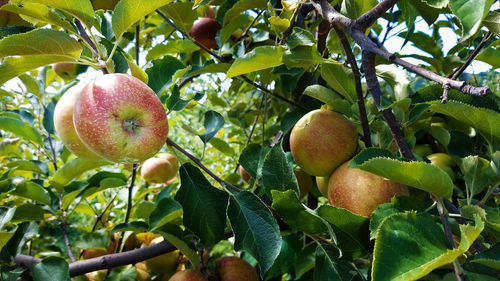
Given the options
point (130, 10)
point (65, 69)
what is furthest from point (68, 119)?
point (65, 69)

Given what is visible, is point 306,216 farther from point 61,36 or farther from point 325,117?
point 61,36

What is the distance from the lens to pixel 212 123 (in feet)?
3.91

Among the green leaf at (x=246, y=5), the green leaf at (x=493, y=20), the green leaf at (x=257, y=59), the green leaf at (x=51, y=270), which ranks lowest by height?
the green leaf at (x=51, y=270)

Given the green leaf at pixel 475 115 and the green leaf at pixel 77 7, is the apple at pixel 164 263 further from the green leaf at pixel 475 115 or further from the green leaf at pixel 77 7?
the green leaf at pixel 475 115

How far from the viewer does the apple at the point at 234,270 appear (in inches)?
43.8

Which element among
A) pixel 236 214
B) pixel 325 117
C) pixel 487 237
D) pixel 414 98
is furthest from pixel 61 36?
pixel 487 237

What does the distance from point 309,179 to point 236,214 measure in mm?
547

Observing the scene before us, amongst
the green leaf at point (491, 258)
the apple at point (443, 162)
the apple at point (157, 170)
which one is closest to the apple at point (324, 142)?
the apple at point (443, 162)

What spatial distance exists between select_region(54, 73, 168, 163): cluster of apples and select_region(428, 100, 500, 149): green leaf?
0.56 m

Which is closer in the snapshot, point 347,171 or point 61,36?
point 61,36

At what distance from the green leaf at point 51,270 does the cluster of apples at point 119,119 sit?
45 cm

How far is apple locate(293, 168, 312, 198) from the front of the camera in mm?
1315

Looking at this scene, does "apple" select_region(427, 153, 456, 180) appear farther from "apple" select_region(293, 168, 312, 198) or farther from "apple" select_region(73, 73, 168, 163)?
"apple" select_region(73, 73, 168, 163)

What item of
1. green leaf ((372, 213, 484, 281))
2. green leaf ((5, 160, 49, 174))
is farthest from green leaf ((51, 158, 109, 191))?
green leaf ((372, 213, 484, 281))
